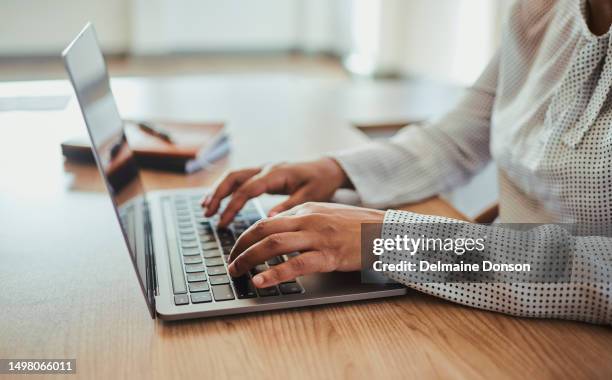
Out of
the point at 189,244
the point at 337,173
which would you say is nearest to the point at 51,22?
the point at 337,173

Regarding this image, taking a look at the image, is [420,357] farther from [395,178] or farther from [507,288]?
[395,178]

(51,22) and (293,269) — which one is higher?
(51,22)

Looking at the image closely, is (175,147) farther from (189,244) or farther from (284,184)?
(189,244)

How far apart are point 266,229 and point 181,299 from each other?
122 mm

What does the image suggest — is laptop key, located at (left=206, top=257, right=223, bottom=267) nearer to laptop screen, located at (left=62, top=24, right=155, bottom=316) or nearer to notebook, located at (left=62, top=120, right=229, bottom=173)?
laptop screen, located at (left=62, top=24, right=155, bottom=316)

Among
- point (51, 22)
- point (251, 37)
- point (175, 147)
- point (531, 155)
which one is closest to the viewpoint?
point (531, 155)

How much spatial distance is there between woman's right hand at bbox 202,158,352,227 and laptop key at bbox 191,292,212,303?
24cm

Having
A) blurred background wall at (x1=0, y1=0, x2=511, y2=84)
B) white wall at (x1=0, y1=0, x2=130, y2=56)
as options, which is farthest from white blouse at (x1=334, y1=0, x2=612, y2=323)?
white wall at (x1=0, y1=0, x2=130, y2=56)

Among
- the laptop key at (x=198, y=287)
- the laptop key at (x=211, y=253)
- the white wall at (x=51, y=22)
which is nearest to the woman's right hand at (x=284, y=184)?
the laptop key at (x=211, y=253)

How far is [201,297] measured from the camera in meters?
0.74

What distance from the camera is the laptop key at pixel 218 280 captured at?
0.77 meters

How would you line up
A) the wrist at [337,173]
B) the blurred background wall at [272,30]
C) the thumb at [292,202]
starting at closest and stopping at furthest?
the thumb at [292,202] → the wrist at [337,173] → the blurred background wall at [272,30]

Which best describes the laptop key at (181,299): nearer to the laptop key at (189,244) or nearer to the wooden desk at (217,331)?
the wooden desk at (217,331)

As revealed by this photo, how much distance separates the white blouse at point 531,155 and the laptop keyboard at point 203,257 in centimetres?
17
